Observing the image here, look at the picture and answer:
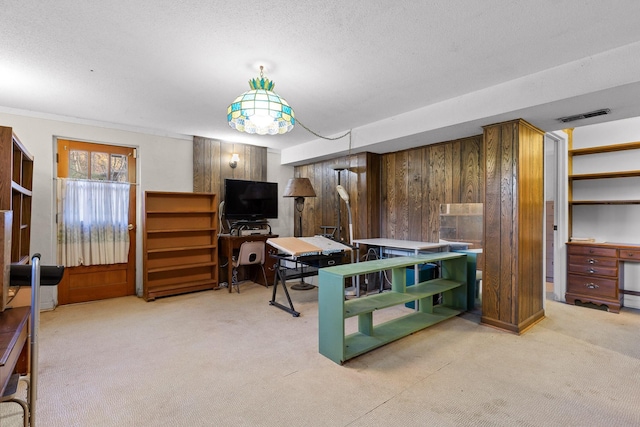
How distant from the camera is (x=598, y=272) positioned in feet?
12.5

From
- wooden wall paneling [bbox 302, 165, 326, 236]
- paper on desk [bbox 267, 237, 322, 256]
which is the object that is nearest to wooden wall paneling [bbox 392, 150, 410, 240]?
wooden wall paneling [bbox 302, 165, 326, 236]

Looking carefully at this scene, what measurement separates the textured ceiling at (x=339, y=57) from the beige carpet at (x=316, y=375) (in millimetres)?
2127

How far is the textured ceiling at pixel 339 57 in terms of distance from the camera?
1869 millimetres

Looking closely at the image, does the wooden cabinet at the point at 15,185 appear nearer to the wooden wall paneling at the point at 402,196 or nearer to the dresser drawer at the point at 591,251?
the wooden wall paneling at the point at 402,196

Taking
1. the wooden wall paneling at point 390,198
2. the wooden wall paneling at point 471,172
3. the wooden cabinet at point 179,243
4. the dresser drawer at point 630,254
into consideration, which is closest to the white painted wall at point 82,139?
the wooden cabinet at point 179,243

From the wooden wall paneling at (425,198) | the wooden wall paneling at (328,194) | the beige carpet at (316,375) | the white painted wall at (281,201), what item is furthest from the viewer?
the white painted wall at (281,201)

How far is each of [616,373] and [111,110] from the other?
215 inches

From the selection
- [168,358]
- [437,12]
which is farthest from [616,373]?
[168,358]

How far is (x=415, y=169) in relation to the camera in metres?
4.46

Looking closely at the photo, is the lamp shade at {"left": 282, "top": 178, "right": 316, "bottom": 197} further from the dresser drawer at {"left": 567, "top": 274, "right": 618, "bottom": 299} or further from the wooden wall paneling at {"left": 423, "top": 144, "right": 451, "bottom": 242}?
the dresser drawer at {"left": 567, "top": 274, "right": 618, "bottom": 299}

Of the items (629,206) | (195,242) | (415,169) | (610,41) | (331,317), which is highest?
(610,41)

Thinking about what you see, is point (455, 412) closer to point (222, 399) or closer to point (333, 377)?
point (333, 377)

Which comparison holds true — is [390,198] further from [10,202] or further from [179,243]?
[10,202]

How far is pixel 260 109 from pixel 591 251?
430 centimetres
